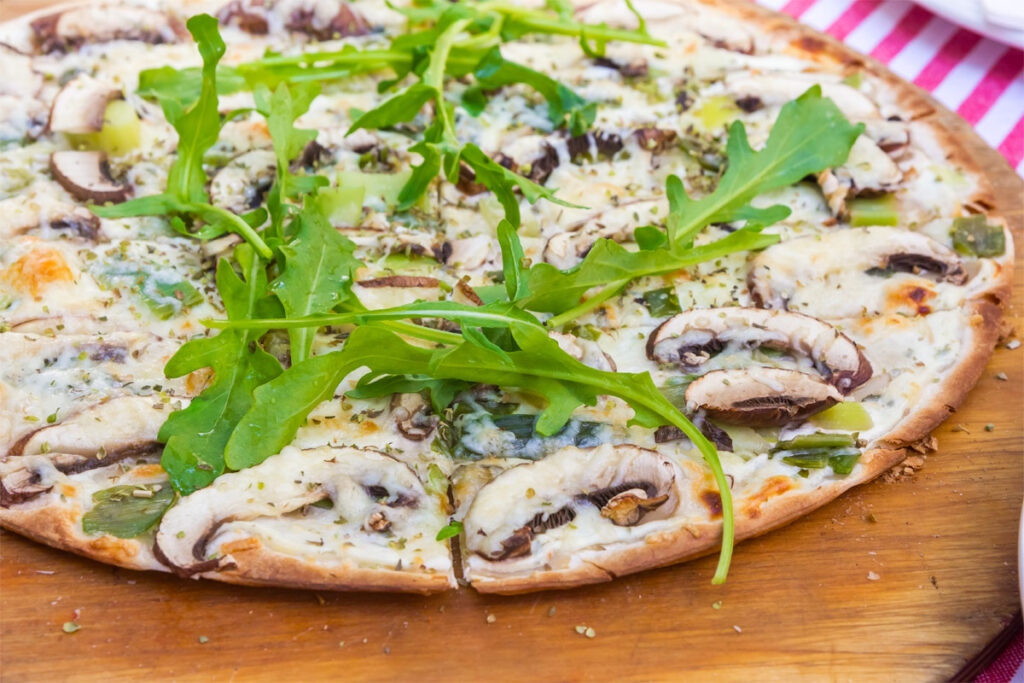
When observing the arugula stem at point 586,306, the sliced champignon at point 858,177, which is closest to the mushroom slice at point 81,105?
the arugula stem at point 586,306

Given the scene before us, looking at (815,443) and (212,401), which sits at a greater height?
(815,443)

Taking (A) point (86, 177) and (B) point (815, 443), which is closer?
(B) point (815, 443)

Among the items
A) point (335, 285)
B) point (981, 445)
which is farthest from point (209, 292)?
point (981, 445)

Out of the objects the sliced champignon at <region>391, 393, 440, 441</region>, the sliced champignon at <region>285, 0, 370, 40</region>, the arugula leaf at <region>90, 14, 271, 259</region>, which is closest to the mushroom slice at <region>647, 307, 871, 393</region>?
the sliced champignon at <region>391, 393, 440, 441</region>

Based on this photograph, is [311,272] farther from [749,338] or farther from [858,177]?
[858,177]

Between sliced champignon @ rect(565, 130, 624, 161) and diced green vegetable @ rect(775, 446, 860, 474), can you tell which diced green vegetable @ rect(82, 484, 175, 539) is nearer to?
diced green vegetable @ rect(775, 446, 860, 474)

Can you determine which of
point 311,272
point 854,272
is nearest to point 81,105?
point 311,272
